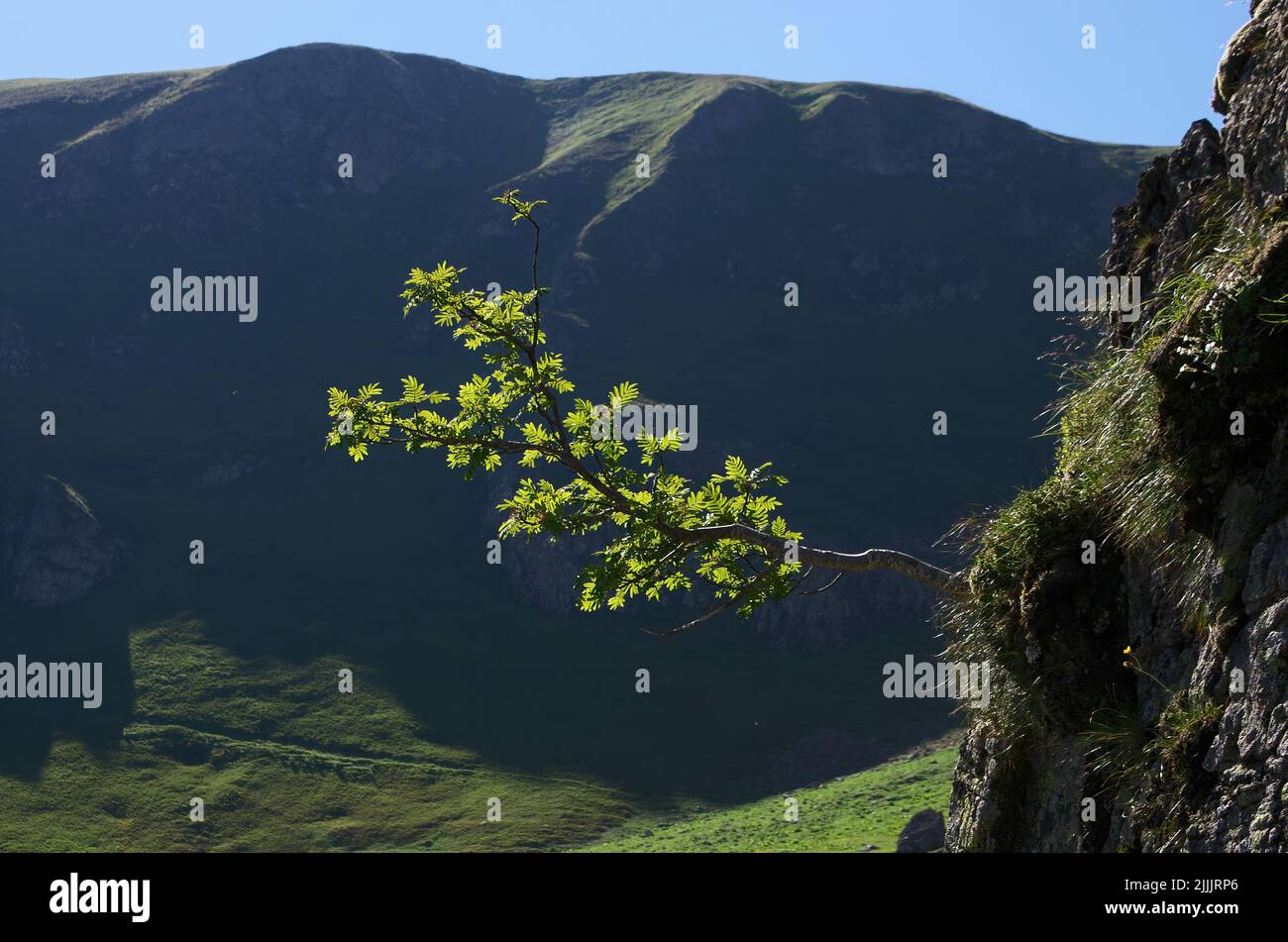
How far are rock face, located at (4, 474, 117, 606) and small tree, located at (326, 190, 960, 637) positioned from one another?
96068 mm

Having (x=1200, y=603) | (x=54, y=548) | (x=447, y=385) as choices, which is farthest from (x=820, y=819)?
(x=447, y=385)

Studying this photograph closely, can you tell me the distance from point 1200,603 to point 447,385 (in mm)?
118824

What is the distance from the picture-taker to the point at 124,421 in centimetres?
12294

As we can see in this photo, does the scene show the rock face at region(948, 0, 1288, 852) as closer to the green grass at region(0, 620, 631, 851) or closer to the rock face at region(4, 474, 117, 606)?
the green grass at region(0, 620, 631, 851)

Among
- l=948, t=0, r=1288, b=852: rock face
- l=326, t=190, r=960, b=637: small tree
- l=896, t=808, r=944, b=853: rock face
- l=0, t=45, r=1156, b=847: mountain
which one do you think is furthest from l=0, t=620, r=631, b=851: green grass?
l=948, t=0, r=1288, b=852: rock face

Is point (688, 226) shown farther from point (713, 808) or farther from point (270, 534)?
point (713, 808)

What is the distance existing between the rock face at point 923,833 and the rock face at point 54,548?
77.0m

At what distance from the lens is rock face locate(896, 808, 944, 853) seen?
4050 centimetres

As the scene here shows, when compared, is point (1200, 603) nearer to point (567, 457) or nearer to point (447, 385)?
point (567, 457)

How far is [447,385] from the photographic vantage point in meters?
126

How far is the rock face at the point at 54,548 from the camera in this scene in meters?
98.5

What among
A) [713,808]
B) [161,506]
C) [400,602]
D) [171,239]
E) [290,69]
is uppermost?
[290,69]

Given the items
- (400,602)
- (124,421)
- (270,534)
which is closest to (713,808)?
(400,602)

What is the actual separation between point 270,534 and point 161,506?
10.4m
